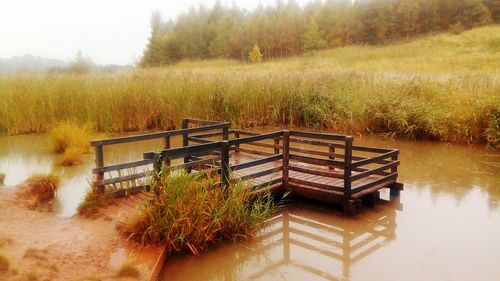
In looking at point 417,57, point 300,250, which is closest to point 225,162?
point 300,250

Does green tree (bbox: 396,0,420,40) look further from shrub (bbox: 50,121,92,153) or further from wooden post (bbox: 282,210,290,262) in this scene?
wooden post (bbox: 282,210,290,262)

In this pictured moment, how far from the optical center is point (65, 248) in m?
4.30

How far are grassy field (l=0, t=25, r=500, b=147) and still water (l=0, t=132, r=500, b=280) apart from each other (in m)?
2.92

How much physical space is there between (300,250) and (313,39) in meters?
36.3

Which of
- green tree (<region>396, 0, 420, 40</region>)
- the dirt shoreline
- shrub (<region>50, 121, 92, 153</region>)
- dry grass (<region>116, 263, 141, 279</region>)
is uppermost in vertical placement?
green tree (<region>396, 0, 420, 40</region>)

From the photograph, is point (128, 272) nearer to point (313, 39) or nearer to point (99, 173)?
point (99, 173)

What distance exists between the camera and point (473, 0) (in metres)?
41.1

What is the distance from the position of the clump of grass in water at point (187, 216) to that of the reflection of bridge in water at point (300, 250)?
0.18 metres

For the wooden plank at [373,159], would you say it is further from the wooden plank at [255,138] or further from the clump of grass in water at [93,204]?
the clump of grass in water at [93,204]

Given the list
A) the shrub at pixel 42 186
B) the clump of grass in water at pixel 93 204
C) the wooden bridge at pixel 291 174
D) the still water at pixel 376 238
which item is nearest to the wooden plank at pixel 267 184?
the wooden bridge at pixel 291 174

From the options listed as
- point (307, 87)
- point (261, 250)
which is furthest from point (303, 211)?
point (307, 87)

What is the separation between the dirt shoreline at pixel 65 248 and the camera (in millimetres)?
3742

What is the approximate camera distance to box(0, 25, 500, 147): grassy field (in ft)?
35.7

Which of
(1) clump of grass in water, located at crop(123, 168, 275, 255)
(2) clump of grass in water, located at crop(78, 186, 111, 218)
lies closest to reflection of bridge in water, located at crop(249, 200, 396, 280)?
(1) clump of grass in water, located at crop(123, 168, 275, 255)
